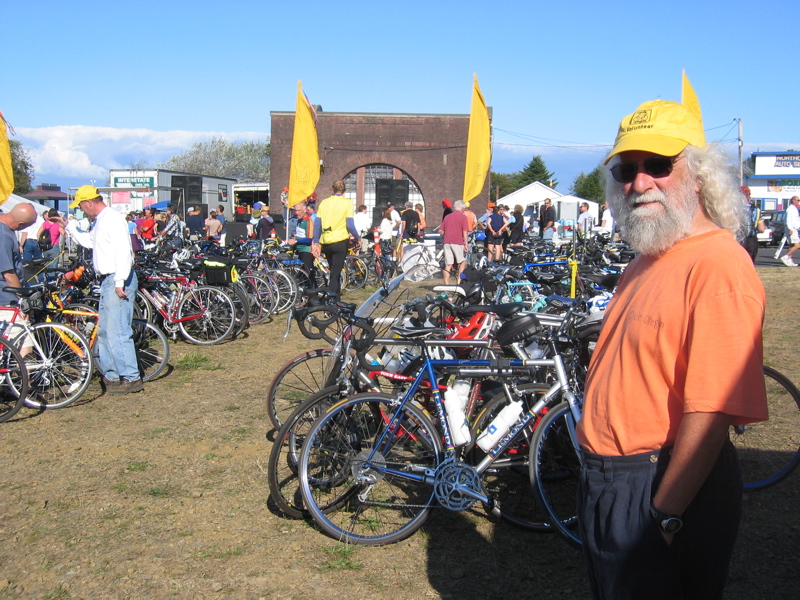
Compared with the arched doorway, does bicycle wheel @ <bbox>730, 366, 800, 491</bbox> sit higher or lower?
lower

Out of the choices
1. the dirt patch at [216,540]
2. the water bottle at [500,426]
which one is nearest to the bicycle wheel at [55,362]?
the dirt patch at [216,540]

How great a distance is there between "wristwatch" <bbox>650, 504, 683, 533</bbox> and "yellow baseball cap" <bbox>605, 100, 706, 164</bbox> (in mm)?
925

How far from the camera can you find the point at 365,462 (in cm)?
362

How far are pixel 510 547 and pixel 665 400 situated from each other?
219 cm

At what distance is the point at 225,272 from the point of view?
901cm

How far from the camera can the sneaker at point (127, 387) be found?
6570 millimetres

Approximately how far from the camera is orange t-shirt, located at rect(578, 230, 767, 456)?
1.58 m

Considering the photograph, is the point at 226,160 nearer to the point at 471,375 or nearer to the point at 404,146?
the point at 404,146

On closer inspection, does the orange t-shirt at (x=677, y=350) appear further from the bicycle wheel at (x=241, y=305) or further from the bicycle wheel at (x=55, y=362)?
the bicycle wheel at (x=241, y=305)

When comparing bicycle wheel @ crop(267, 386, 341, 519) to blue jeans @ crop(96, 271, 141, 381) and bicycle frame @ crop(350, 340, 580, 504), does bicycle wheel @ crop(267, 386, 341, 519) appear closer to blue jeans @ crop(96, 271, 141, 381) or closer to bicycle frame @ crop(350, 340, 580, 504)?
bicycle frame @ crop(350, 340, 580, 504)

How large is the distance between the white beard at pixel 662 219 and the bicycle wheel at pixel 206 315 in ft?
24.5

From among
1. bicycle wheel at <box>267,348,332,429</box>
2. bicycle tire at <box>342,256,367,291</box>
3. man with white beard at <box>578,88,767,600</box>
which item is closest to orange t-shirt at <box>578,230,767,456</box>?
man with white beard at <box>578,88,767,600</box>

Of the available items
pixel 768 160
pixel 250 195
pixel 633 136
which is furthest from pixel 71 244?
pixel 768 160

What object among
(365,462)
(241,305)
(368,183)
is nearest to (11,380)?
(241,305)
